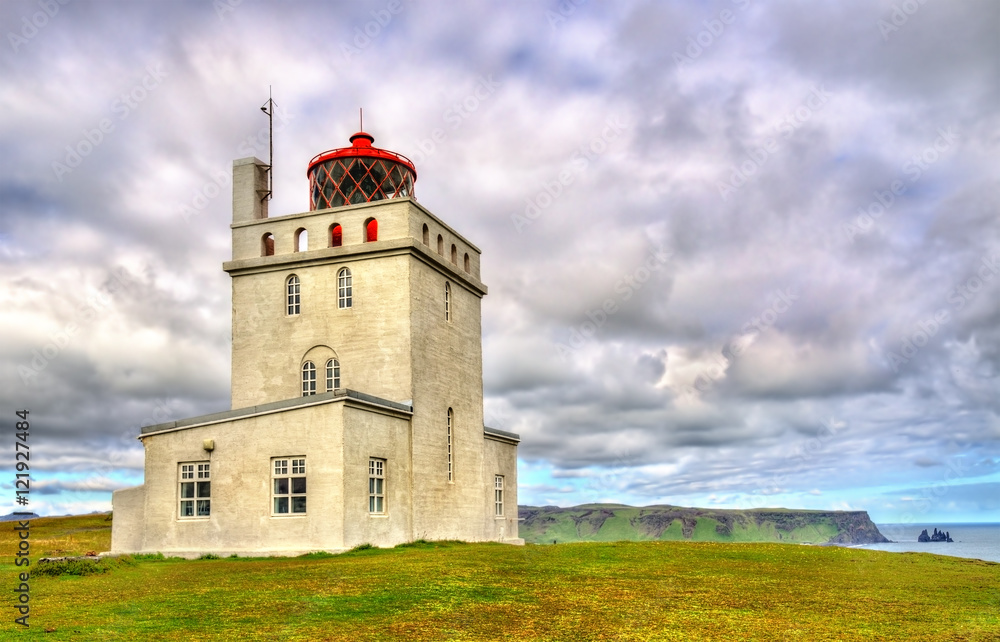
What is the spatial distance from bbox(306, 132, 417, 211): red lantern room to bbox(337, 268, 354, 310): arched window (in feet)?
10.4

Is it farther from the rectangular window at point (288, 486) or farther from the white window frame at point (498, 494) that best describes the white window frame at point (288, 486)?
the white window frame at point (498, 494)

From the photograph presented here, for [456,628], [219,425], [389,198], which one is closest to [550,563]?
[456,628]

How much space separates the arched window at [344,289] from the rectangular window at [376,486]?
686cm

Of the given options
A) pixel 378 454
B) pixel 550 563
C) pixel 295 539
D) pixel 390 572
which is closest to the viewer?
pixel 390 572

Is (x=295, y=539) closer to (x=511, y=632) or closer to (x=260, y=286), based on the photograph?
(x=260, y=286)

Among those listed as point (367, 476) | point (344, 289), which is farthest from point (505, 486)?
point (367, 476)

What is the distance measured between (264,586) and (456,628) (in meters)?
6.68

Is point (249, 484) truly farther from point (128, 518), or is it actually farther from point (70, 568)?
point (70, 568)

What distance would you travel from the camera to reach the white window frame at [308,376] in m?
34.7

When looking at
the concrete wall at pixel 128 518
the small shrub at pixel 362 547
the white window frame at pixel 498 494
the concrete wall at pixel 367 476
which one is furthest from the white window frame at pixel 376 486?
the white window frame at pixel 498 494

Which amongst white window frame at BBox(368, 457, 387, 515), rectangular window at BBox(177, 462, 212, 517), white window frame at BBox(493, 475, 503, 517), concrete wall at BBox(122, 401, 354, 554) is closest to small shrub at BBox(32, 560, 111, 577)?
concrete wall at BBox(122, 401, 354, 554)

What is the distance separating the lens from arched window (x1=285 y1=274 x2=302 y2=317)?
3528cm

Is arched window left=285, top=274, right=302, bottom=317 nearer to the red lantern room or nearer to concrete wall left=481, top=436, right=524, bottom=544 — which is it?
the red lantern room

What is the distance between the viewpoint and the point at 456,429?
120 ft
